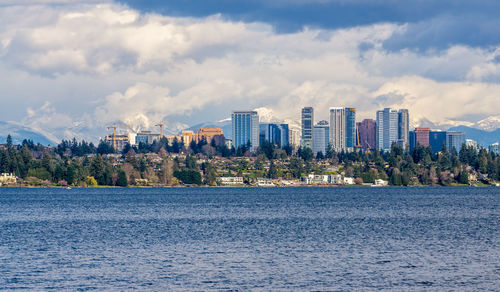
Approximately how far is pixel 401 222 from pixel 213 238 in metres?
43.4

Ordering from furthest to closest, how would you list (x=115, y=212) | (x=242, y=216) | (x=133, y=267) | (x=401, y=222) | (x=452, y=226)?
(x=115, y=212), (x=242, y=216), (x=401, y=222), (x=452, y=226), (x=133, y=267)

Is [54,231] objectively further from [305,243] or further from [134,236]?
[305,243]

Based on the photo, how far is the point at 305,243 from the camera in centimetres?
8944

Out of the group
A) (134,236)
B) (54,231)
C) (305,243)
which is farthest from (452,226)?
(54,231)

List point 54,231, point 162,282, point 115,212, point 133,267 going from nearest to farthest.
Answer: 1. point 162,282
2. point 133,267
3. point 54,231
4. point 115,212

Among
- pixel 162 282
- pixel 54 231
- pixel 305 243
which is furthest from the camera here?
pixel 54 231

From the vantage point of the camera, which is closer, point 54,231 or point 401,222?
point 54,231

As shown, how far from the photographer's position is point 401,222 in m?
125

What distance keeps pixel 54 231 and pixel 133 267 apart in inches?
1659

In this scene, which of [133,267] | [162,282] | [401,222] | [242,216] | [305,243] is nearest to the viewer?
[162,282]

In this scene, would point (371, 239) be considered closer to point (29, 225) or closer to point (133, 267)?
point (133, 267)

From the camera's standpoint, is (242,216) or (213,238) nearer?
(213,238)

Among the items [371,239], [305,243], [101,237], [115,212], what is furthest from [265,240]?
[115,212]

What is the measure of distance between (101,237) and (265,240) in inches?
887
